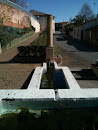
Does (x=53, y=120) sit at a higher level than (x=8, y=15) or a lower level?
lower

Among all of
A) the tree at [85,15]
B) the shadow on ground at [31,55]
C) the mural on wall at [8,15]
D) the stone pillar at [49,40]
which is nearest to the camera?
the stone pillar at [49,40]

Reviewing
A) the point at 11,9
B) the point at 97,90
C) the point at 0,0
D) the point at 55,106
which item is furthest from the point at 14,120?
the point at 11,9

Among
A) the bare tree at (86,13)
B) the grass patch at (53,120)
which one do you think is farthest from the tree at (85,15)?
the grass patch at (53,120)

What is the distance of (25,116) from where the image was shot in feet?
8.44

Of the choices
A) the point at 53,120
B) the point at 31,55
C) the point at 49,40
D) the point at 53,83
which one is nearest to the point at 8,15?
the point at 31,55

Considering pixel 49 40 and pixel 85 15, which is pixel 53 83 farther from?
pixel 85 15

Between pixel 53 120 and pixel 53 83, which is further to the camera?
pixel 53 83

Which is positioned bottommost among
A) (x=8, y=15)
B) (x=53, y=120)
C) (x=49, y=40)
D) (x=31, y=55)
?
(x=53, y=120)

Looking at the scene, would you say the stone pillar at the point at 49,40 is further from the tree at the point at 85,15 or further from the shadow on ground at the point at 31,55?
the tree at the point at 85,15

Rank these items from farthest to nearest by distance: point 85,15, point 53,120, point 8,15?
point 85,15, point 8,15, point 53,120

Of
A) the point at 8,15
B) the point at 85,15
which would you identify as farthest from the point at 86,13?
the point at 8,15

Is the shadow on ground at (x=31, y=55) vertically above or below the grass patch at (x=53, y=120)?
above

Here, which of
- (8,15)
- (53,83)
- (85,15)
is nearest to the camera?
(53,83)

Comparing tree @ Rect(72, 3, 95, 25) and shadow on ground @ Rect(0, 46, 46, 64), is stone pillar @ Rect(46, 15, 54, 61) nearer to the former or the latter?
shadow on ground @ Rect(0, 46, 46, 64)
